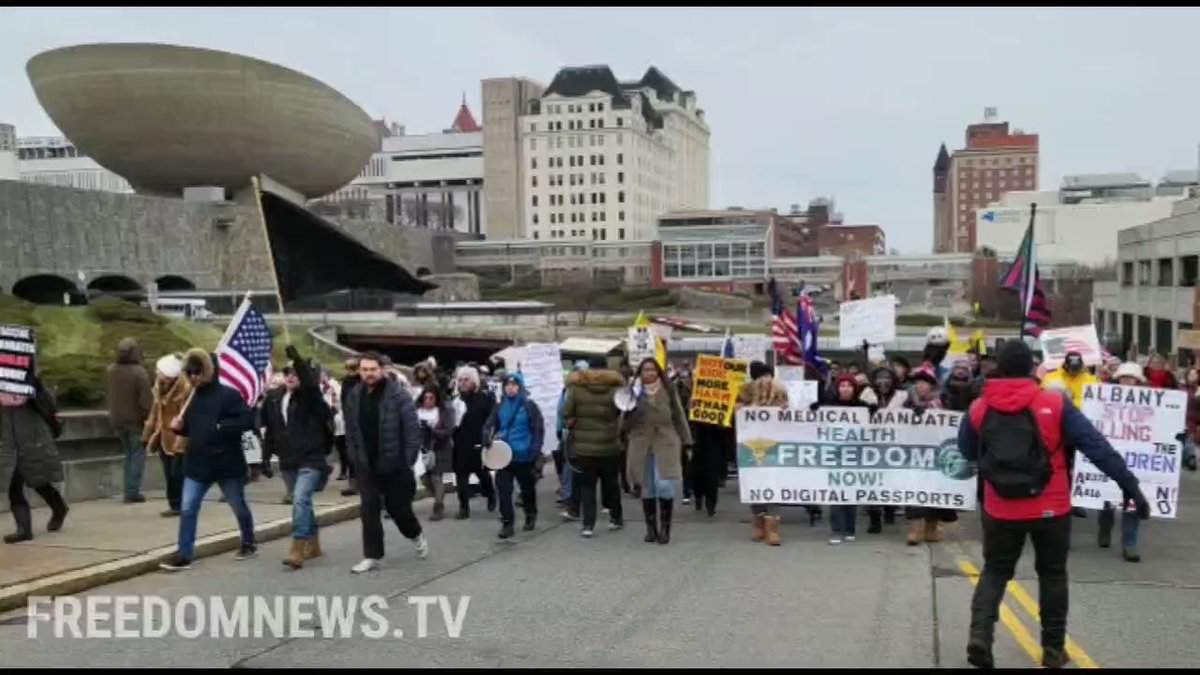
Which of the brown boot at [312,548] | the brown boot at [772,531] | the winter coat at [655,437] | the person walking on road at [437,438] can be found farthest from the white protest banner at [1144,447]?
the brown boot at [312,548]

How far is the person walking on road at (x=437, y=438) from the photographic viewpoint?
40.5 ft

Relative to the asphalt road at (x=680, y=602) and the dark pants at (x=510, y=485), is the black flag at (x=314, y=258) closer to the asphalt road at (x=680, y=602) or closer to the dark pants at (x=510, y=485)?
the dark pants at (x=510, y=485)

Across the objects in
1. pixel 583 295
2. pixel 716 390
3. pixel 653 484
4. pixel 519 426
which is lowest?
pixel 653 484

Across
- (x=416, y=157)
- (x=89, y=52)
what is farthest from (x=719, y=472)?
(x=416, y=157)

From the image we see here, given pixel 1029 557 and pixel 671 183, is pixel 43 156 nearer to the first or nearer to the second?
pixel 671 183

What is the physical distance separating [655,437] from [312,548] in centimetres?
330

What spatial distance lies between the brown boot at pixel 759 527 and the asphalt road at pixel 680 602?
247 mm

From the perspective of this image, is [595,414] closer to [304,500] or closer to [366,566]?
[366,566]

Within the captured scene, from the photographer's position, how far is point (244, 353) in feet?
33.9

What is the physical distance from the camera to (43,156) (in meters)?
197

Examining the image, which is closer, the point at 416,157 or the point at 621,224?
the point at 621,224

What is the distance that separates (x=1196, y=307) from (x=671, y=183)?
148532 mm

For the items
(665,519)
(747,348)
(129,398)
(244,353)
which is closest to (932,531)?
(665,519)

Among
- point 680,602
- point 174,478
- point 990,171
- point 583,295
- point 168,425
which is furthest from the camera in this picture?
point 990,171
